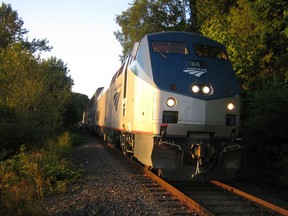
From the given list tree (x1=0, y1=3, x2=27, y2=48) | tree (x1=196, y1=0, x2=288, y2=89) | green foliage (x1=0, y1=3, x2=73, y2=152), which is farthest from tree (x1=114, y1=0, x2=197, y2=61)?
tree (x1=0, y1=3, x2=27, y2=48)

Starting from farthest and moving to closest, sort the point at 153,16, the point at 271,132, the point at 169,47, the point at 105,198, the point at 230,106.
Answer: the point at 153,16 < the point at 271,132 < the point at 169,47 < the point at 230,106 < the point at 105,198

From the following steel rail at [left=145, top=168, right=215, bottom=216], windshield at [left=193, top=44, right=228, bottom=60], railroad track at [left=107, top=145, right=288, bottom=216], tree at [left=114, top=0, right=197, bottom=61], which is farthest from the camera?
tree at [left=114, top=0, right=197, bottom=61]

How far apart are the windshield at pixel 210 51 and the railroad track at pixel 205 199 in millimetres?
3069

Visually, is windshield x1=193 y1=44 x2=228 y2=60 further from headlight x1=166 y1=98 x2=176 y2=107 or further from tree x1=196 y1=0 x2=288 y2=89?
tree x1=196 y1=0 x2=288 y2=89

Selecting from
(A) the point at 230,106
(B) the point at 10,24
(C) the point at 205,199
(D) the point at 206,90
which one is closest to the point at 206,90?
(D) the point at 206,90

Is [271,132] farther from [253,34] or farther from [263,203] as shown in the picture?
[253,34]

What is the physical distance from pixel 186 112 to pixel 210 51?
7.09ft

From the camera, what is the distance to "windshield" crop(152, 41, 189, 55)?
9.35 metres

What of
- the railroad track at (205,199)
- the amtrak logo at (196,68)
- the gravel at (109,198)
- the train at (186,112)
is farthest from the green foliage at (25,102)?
the amtrak logo at (196,68)

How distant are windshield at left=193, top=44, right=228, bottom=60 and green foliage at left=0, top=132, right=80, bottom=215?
4.30m

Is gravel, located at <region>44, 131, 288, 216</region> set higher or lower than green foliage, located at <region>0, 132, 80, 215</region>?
lower

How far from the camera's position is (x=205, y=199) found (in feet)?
25.7

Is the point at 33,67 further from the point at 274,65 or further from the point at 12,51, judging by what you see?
the point at 274,65

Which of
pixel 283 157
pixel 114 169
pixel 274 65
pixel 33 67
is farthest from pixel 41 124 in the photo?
pixel 283 157
